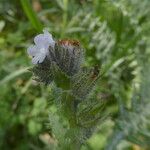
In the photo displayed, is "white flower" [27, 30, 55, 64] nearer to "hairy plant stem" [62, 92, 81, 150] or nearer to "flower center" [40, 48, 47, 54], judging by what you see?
"flower center" [40, 48, 47, 54]

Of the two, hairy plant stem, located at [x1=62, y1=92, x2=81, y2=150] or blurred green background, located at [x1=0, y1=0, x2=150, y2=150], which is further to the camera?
blurred green background, located at [x1=0, y1=0, x2=150, y2=150]

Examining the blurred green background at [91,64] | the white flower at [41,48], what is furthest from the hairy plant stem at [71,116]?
the blurred green background at [91,64]

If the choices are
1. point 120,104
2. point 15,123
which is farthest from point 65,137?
point 15,123

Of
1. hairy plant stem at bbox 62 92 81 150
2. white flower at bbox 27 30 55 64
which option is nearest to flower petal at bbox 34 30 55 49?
white flower at bbox 27 30 55 64

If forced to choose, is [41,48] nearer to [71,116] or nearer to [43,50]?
[43,50]

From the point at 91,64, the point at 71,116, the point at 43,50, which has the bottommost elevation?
the point at 71,116

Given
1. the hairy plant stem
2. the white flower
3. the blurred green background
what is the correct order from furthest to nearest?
the blurred green background
the hairy plant stem
the white flower

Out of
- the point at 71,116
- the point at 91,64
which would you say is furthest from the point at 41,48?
the point at 91,64

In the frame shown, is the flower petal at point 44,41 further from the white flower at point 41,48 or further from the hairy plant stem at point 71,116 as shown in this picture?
the hairy plant stem at point 71,116
